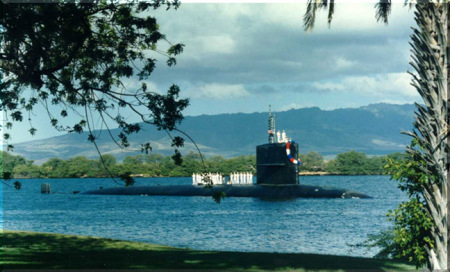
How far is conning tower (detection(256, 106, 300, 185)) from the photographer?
4506 centimetres

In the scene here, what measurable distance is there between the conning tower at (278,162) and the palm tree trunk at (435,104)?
3611cm

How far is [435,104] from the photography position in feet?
26.9

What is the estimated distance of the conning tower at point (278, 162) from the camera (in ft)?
Result: 148

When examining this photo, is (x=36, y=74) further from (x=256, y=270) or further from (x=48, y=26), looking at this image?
(x=256, y=270)

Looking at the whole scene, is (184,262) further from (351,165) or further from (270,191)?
(351,165)

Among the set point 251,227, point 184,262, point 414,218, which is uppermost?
point 414,218

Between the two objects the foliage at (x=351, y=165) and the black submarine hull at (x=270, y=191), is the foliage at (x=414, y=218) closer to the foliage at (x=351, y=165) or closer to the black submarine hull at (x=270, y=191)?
the black submarine hull at (x=270, y=191)

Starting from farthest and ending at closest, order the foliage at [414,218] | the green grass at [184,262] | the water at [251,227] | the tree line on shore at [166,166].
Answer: the tree line on shore at [166,166] < the water at [251,227] < the green grass at [184,262] < the foliage at [414,218]

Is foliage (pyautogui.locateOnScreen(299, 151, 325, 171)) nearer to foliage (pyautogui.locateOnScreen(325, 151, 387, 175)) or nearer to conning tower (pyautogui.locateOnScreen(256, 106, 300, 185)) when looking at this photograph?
foliage (pyautogui.locateOnScreen(325, 151, 387, 175))

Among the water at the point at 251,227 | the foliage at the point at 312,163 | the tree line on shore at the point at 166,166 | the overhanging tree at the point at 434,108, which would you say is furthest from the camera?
the foliage at the point at 312,163

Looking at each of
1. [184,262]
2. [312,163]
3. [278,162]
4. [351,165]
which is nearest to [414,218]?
[184,262]

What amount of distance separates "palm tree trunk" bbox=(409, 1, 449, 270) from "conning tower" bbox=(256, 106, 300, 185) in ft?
118

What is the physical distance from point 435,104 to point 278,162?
37892 millimetres

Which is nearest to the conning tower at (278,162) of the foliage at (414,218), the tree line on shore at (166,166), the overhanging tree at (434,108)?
the foliage at (414,218)
